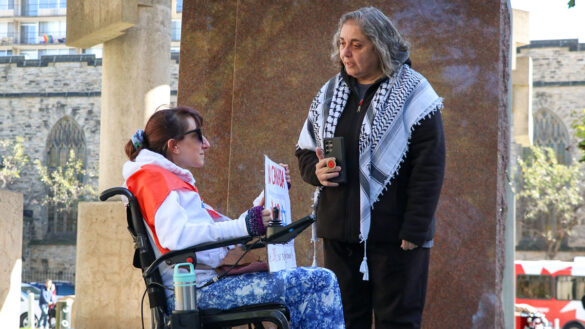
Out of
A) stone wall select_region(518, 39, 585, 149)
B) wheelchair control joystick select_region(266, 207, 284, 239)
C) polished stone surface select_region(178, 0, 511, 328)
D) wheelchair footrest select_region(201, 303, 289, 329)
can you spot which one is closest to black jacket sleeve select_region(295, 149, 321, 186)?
wheelchair control joystick select_region(266, 207, 284, 239)

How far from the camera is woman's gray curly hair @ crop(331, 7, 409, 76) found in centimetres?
335

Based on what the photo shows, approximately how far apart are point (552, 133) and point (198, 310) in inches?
1681

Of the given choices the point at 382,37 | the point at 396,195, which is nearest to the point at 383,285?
the point at 396,195

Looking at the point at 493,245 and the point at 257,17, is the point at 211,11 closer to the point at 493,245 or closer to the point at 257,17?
the point at 257,17

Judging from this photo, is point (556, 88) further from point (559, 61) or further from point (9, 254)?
point (9, 254)

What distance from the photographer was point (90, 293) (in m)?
7.23

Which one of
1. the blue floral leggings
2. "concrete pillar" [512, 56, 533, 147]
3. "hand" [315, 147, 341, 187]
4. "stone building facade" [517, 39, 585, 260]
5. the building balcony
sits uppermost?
the building balcony

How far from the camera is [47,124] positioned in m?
48.1

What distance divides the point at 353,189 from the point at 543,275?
81.2ft

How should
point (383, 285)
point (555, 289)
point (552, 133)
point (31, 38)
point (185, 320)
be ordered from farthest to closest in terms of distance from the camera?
point (31, 38)
point (552, 133)
point (555, 289)
point (383, 285)
point (185, 320)

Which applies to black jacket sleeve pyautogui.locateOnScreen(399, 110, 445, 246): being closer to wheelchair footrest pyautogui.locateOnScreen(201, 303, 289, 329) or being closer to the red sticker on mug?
the red sticker on mug

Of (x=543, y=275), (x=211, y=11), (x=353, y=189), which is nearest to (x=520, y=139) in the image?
(x=543, y=275)

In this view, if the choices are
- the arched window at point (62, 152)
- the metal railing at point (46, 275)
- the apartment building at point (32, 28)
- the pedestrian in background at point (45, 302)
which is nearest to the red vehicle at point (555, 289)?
the pedestrian in background at point (45, 302)

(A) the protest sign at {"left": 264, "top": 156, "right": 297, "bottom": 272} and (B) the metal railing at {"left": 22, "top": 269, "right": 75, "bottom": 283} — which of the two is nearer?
(A) the protest sign at {"left": 264, "top": 156, "right": 297, "bottom": 272}
